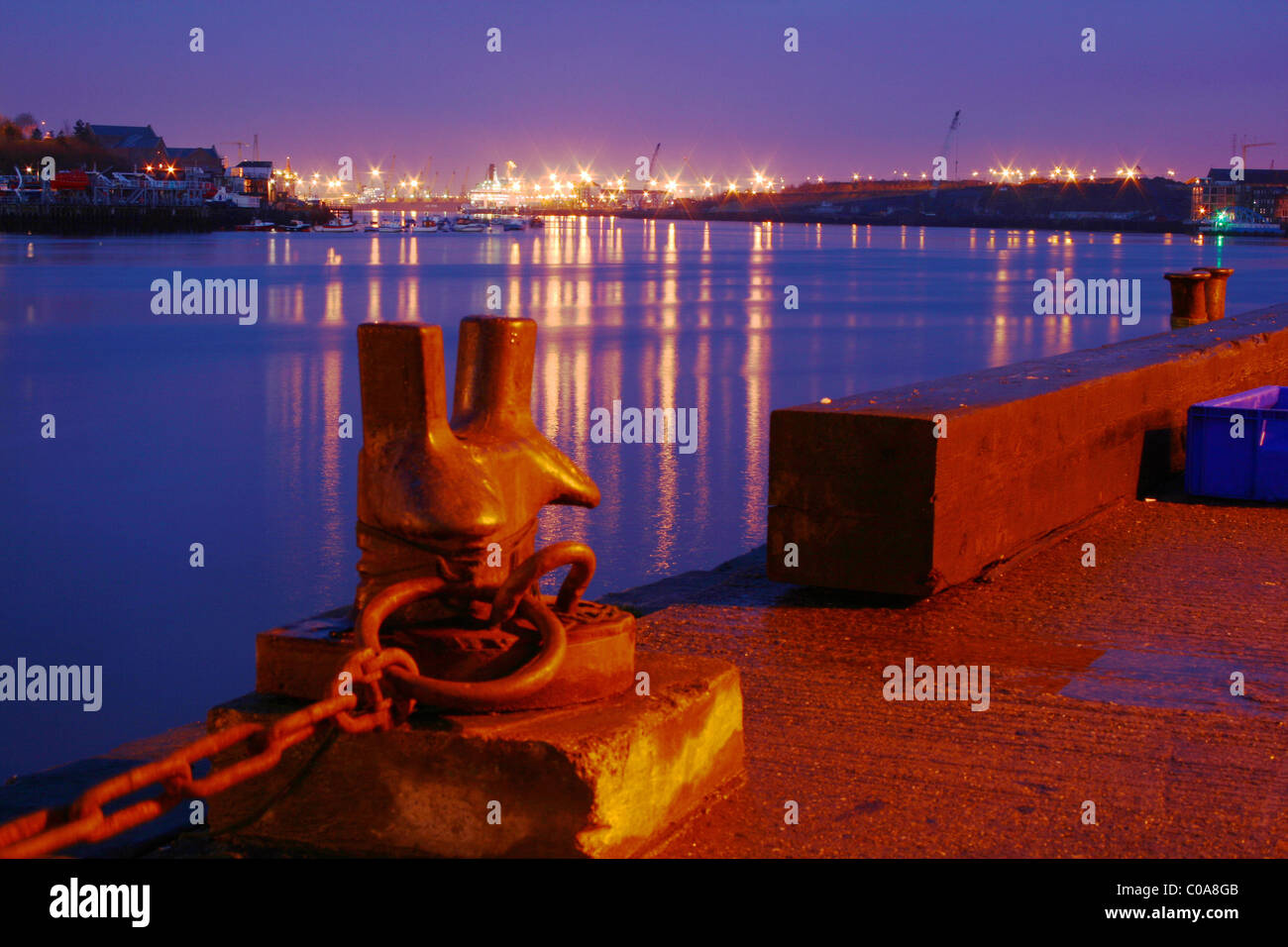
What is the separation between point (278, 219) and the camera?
167875 millimetres

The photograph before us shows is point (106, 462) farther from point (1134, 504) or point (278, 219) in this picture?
point (278, 219)
